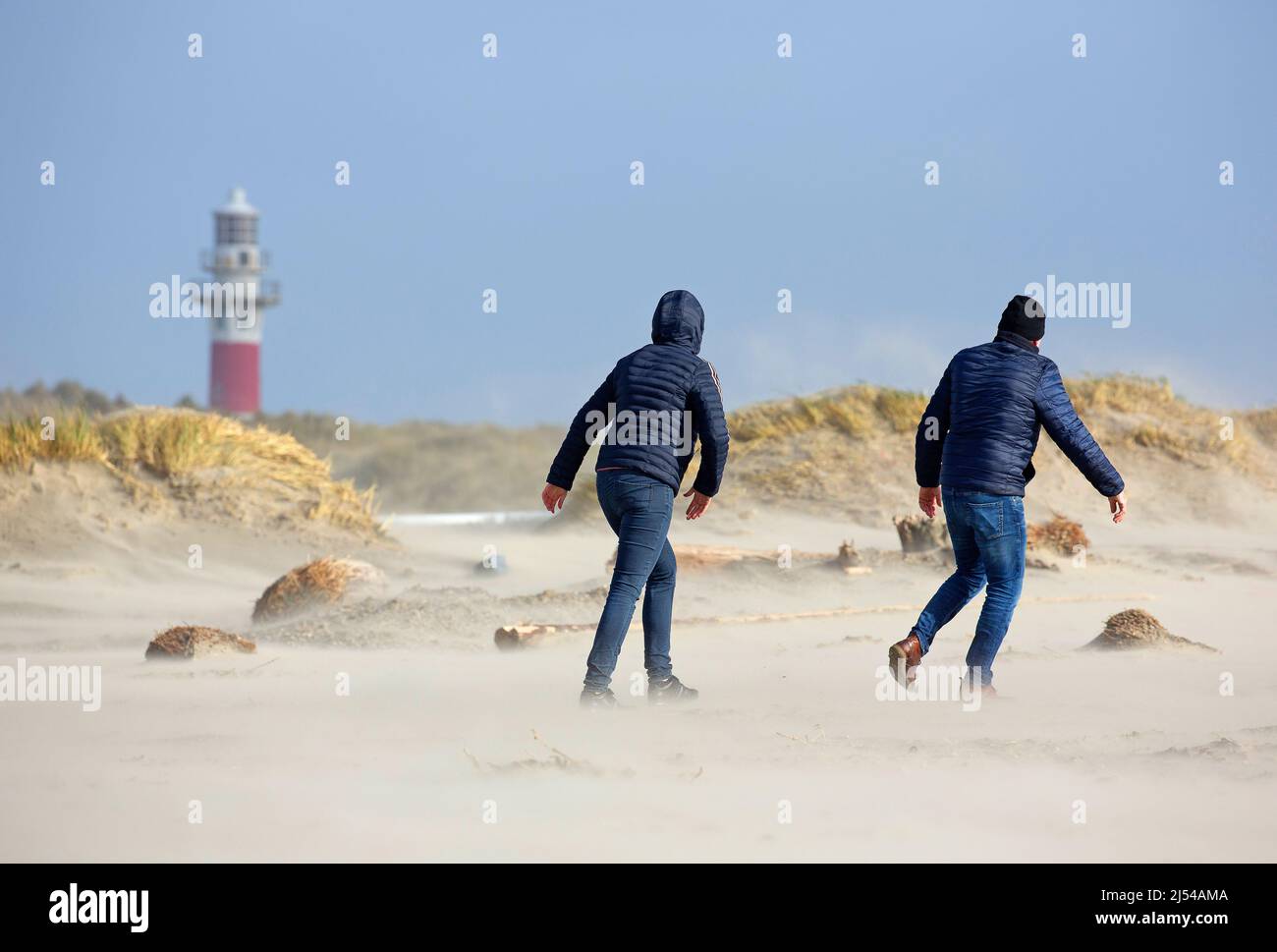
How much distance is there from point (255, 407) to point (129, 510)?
4742cm

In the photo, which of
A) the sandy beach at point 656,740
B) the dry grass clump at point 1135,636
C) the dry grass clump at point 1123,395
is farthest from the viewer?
the dry grass clump at point 1123,395

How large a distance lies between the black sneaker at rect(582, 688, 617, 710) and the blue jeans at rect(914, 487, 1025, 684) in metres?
1.54

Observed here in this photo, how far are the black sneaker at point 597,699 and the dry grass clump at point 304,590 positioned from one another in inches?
211

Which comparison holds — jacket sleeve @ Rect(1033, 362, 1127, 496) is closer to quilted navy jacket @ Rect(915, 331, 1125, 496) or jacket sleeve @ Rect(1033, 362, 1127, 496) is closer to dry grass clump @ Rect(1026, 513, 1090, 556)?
quilted navy jacket @ Rect(915, 331, 1125, 496)

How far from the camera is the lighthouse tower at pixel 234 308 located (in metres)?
61.9

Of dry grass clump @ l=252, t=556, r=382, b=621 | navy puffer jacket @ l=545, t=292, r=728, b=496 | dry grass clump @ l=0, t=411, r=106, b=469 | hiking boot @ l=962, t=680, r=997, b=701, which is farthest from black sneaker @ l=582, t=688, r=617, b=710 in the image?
dry grass clump @ l=0, t=411, r=106, b=469

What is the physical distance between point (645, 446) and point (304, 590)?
5898 mm

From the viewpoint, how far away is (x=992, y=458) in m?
7.36

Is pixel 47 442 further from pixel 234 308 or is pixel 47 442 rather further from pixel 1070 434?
pixel 234 308

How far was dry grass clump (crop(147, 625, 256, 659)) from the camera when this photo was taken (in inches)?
368

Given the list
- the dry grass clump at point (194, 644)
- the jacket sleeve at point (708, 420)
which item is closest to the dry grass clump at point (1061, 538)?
the dry grass clump at point (194, 644)

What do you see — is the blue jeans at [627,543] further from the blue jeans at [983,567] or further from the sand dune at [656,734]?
the blue jeans at [983,567]

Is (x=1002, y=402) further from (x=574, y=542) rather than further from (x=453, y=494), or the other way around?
(x=453, y=494)

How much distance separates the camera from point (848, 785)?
566cm
